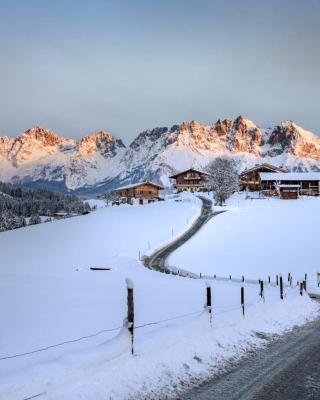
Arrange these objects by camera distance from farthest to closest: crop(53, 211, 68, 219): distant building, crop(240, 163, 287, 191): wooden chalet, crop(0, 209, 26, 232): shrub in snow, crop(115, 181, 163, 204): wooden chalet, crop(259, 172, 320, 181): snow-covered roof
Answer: crop(53, 211, 68, 219): distant building → crop(0, 209, 26, 232): shrub in snow → crop(115, 181, 163, 204): wooden chalet → crop(240, 163, 287, 191): wooden chalet → crop(259, 172, 320, 181): snow-covered roof

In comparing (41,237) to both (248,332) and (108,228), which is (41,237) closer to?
(108,228)

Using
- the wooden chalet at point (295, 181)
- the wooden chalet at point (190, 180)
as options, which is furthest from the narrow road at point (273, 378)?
the wooden chalet at point (190, 180)

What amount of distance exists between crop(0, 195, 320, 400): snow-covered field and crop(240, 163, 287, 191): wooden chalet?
2817 inches

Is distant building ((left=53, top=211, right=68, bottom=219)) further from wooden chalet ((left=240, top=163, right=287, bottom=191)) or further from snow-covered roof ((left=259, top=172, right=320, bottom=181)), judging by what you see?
snow-covered roof ((left=259, top=172, right=320, bottom=181))

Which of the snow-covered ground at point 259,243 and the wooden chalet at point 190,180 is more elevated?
the wooden chalet at point 190,180

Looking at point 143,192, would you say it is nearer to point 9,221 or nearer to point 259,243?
point 9,221

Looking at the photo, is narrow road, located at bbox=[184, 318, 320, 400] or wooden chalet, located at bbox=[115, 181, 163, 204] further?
wooden chalet, located at bbox=[115, 181, 163, 204]

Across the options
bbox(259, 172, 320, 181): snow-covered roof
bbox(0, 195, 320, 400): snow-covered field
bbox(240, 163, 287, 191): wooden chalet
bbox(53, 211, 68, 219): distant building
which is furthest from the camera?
bbox(53, 211, 68, 219): distant building

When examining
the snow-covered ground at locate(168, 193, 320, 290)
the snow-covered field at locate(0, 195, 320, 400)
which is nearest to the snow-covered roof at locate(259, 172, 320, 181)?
the snow-covered ground at locate(168, 193, 320, 290)

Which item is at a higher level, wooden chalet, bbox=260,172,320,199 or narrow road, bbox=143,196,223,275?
wooden chalet, bbox=260,172,320,199

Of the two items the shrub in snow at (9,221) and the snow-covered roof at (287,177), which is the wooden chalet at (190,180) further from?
the shrub in snow at (9,221)

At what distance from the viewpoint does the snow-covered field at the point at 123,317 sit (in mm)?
12688

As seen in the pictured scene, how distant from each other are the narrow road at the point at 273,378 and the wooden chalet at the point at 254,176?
431ft

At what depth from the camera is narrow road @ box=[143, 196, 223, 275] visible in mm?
60600
